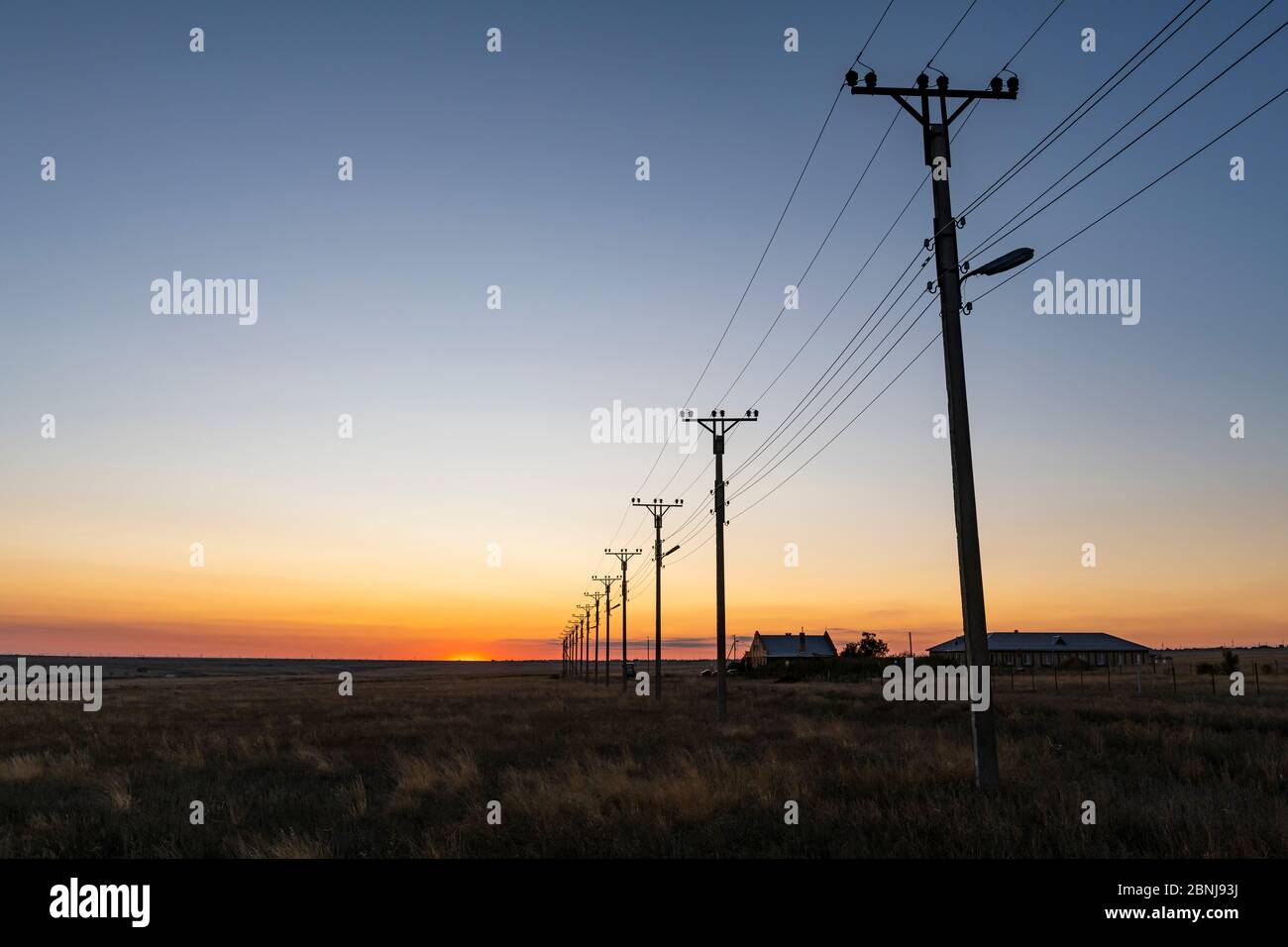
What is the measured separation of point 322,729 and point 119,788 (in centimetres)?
1345

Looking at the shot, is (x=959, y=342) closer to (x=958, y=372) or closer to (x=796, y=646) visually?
(x=958, y=372)

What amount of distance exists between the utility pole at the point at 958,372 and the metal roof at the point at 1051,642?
101184mm

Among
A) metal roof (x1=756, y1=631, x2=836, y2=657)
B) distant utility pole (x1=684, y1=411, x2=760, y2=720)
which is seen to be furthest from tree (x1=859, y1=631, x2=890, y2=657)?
distant utility pole (x1=684, y1=411, x2=760, y2=720)

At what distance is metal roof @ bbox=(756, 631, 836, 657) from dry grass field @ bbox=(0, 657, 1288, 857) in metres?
99.2

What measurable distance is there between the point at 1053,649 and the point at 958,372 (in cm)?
10788

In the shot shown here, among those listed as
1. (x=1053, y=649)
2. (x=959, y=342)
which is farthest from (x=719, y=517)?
(x=1053, y=649)

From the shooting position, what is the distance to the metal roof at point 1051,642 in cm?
11044

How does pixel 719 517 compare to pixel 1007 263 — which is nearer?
pixel 1007 263

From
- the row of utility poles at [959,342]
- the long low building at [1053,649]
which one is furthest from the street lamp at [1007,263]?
the long low building at [1053,649]

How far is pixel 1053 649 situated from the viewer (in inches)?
4348
